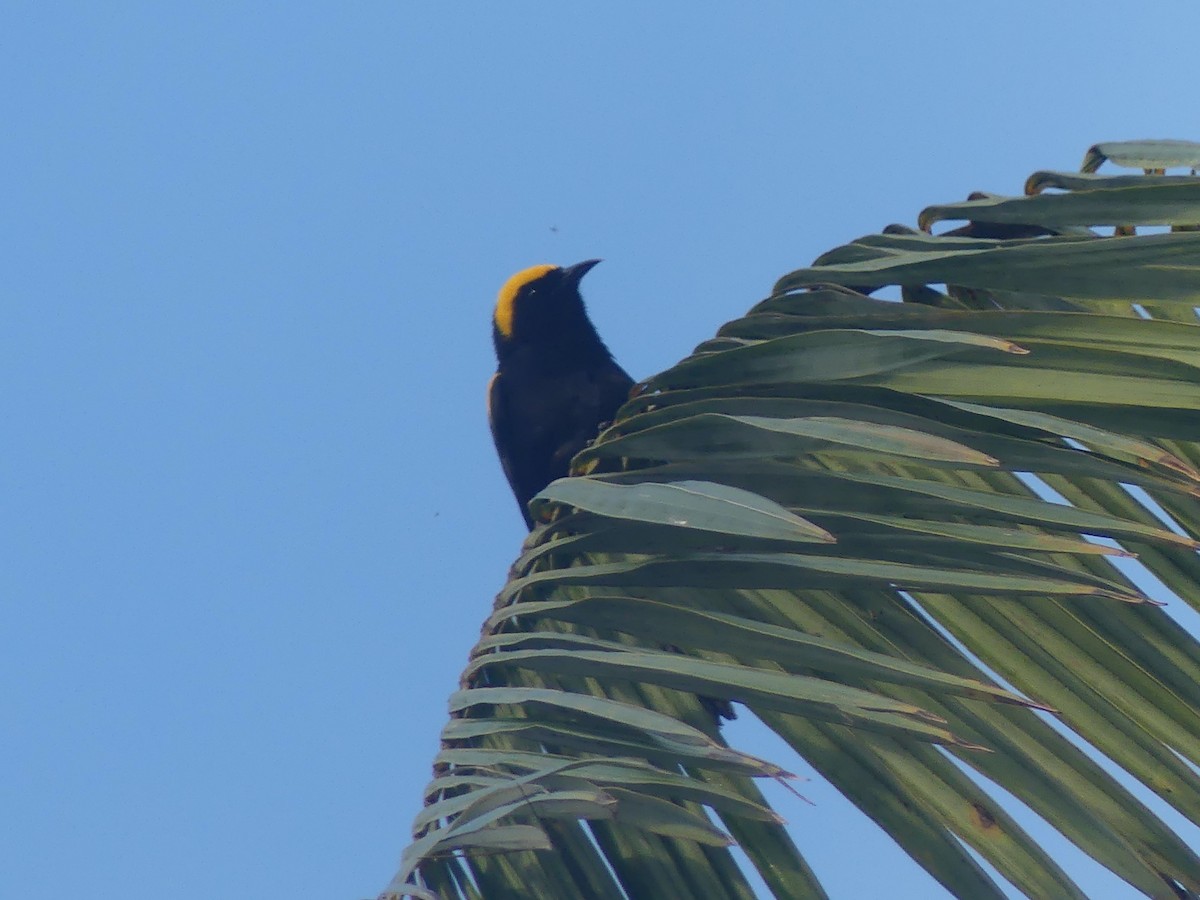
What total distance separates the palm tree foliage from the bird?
269 cm

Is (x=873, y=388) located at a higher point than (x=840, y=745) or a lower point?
higher

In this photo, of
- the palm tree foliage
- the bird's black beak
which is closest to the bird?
the bird's black beak

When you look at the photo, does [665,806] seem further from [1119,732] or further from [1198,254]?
[1198,254]

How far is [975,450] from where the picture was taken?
118 cm

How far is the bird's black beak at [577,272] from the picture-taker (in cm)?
487

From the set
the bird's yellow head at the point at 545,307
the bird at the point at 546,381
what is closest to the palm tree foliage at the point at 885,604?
the bird at the point at 546,381

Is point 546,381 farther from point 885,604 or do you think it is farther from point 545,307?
point 885,604

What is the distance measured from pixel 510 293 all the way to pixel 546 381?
891 mm

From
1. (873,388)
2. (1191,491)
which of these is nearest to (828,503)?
(873,388)

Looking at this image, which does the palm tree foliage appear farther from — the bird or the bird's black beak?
the bird's black beak

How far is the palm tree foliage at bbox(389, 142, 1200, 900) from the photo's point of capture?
1.08 metres

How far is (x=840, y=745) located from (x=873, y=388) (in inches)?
13.4

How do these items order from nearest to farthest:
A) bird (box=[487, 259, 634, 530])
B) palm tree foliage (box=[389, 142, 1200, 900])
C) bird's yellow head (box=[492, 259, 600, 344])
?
palm tree foliage (box=[389, 142, 1200, 900]) → bird (box=[487, 259, 634, 530]) → bird's yellow head (box=[492, 259, 600, 344])

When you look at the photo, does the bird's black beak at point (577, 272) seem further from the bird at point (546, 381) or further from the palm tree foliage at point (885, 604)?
the palm tree foliage at point (885, 604)
